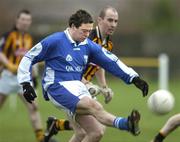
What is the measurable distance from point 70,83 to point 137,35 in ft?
112

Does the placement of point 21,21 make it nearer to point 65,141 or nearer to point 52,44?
point 65,141

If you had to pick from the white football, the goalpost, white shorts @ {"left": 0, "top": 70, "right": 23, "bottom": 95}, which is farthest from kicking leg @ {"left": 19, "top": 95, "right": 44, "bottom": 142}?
the goalpost

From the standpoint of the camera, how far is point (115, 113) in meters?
20.1

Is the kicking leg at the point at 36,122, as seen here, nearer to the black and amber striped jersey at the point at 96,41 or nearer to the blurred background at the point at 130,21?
the black and amber striped jersey at the point at 96,41

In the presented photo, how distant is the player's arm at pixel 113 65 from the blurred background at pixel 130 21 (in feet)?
80.1

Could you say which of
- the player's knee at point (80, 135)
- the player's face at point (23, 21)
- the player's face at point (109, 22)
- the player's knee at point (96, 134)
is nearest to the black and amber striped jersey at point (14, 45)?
the player's face at point (23, 21)

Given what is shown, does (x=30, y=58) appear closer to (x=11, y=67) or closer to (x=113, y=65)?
(x=113, y=65)

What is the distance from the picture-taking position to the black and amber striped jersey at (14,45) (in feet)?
50.4

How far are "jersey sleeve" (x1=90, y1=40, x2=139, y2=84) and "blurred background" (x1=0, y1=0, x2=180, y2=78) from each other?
80.1ft

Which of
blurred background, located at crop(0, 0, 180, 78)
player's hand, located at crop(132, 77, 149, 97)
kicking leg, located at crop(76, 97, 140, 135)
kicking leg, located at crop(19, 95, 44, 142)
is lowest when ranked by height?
blurred background, located at crop(0, 0, 180, 78)

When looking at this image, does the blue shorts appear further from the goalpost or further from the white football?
the goalpost

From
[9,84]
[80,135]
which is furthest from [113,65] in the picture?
[9,84]

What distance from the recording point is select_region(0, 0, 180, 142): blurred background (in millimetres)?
16734

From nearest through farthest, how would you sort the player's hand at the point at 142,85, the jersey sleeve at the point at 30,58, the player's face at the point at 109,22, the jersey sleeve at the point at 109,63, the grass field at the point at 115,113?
the jersey sleeve at the point at 30,58 → the player's hand at the point at 142,85 → the jersey sleeve at the point at 109,63 → the player's face at the point at 109,22 → the grass field at the point at 115,113
